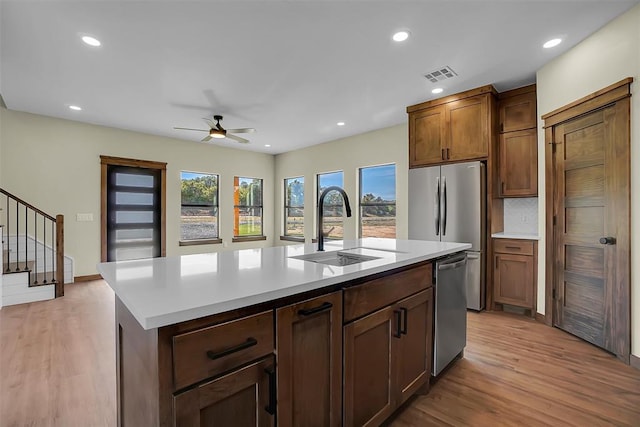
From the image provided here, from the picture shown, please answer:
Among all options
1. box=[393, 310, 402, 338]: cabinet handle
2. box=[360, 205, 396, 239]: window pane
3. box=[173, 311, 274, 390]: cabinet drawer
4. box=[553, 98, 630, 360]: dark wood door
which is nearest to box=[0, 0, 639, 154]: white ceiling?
box=[553, 98, 630, 360]: dark wood door

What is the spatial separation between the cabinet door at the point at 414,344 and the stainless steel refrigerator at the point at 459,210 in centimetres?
197

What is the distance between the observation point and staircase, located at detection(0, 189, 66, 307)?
12.6 ft

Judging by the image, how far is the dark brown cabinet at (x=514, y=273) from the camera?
10.9 feet

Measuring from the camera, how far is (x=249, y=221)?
7277mm

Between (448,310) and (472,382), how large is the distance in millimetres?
506

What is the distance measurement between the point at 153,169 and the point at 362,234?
4241 millimetres

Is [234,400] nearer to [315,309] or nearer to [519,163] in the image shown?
[315,309]

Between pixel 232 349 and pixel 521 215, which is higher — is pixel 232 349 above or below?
below

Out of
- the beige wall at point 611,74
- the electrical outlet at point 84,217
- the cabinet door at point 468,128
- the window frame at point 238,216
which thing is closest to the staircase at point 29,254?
the electrical outlet at point 84,217

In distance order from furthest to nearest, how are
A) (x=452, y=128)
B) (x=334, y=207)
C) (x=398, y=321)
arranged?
1. (x=334, y=207)
2. (x=452, y=128)
3. (x=398, y=321)

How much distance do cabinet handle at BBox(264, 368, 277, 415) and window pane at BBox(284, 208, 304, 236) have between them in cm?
599

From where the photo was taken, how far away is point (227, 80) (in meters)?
3.41

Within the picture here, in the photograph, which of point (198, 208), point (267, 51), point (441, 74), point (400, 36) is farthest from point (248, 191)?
point (400, 36)

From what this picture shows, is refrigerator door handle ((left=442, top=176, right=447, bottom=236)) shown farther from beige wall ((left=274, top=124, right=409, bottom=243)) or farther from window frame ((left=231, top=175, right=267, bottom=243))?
window frame ((left=231, top=175, right=267, bottom=243))
